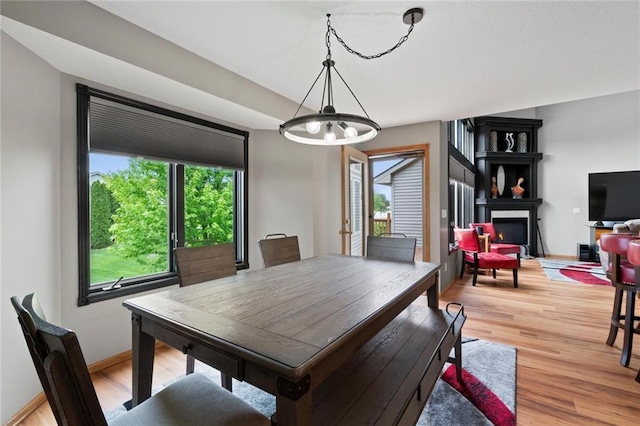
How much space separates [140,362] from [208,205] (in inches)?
77.1

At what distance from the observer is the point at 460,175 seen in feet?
18.1

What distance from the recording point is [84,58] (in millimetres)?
1811

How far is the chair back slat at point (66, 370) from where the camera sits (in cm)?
70

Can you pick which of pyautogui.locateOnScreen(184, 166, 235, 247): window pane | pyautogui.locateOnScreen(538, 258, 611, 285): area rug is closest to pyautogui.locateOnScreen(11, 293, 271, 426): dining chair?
pyautogui.locateOnScreen(184, 166, 235, 247): window pane

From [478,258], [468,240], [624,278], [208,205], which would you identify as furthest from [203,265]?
[478,258]

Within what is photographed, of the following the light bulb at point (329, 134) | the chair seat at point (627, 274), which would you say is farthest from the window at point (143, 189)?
the chair seat at point (627, 274)

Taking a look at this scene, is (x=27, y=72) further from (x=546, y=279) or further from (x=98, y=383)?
(x=546, y=279)

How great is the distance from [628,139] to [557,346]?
6541 mm

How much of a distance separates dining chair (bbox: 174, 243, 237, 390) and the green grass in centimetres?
83

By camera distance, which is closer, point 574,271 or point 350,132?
point 350,132

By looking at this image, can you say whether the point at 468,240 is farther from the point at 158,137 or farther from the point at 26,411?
the point at 26,411

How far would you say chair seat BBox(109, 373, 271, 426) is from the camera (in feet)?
3.47

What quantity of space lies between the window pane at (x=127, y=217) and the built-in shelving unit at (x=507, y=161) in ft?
22.8

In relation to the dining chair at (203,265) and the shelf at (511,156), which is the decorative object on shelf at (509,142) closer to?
the shelf at (511,156)
